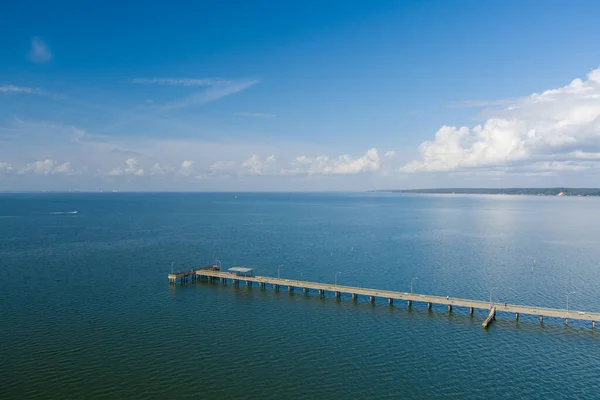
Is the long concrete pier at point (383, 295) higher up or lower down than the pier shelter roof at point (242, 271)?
lower down

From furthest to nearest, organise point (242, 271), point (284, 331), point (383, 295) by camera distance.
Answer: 1. point (242, 271)
2. point (383, 295)
3. point (284, 331)

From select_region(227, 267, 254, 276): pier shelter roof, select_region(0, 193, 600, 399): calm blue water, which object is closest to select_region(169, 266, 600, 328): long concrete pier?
select_region(227, 267, 254, 276): pier shelter roof

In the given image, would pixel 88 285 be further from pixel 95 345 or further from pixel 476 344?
pixel 476 344

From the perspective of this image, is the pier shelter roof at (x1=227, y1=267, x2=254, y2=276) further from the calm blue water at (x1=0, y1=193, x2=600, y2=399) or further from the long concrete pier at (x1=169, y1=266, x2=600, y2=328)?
the calm blue water at (x1=0, y1=193, x2=600, y2=399)

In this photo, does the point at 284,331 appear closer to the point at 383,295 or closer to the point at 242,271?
the point at 383,295

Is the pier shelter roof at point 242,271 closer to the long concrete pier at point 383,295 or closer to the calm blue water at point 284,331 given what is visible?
the long concrete pier at point 383,295

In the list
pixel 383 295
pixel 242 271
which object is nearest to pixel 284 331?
pixel 383 295

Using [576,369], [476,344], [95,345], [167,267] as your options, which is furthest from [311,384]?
[167,267]

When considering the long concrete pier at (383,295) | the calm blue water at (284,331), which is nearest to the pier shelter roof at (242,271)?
the long concrete pier at (383,295)
